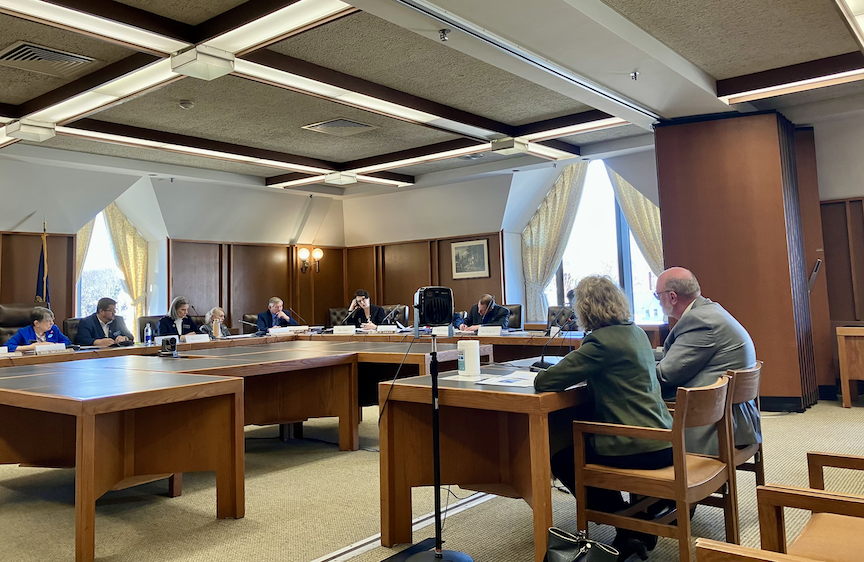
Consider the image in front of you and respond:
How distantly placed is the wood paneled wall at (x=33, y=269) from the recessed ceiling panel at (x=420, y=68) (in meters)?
5.47

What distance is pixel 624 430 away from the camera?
222 centimetres

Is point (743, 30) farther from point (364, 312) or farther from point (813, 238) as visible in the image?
point (364, 312)

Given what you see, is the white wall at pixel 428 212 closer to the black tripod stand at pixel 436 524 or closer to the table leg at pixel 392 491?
the table leg at pixel 392 491

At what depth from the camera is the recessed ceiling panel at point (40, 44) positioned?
4109 mm

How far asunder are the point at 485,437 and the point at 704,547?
1601 mm

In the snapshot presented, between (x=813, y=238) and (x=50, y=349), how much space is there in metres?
7.25

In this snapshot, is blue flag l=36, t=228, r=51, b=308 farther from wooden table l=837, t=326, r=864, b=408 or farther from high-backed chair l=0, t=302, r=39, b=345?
wooden table l=837, t=326, r=864, b=408

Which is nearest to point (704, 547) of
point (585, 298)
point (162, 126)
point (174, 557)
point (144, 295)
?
point (585, 298)

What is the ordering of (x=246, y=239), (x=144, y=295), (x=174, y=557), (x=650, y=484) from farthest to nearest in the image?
(x=246, y=239) → (x=144, y=295) → (x=174, y=557) → (x=650, y=484)

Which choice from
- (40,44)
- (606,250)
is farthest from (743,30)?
(40,44)

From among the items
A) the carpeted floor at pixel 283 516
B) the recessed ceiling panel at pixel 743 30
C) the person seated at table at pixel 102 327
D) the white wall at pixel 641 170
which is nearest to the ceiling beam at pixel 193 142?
the person seated at table at pixel 102 327

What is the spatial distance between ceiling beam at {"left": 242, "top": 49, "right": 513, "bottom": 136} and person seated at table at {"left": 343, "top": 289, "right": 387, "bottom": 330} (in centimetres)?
272

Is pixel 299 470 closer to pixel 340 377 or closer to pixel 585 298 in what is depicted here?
pixel 340 377

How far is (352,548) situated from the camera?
8.65ft
